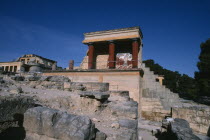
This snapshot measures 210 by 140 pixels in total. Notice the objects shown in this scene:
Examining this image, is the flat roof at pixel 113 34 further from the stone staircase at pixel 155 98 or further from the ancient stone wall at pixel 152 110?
the ancient stone wall at pixel 152 110

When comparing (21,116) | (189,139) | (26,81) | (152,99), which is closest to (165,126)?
(189,139)

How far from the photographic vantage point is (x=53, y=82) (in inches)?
261

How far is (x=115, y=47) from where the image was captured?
48.7ft

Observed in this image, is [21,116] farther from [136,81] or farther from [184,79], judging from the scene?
[184,79]

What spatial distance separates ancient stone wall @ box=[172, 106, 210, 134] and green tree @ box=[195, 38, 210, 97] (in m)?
10.7

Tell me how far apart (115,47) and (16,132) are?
1337 cm

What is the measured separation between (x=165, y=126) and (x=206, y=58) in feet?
51.3

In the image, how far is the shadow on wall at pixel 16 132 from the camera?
206 centimetres

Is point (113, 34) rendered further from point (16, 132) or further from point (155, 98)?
point (16, 132)

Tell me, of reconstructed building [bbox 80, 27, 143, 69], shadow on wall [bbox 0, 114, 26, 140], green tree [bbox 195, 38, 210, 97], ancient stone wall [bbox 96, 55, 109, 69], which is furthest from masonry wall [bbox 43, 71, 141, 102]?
green tree [bbox 195, 38, 210, 97]

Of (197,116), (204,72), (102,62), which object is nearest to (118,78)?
(102,62)

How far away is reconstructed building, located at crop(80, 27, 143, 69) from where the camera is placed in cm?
1280

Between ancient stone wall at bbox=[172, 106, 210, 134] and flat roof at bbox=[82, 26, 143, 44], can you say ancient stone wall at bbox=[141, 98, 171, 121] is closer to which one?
Result: ancient stone wall at bbox=[172, 106, 210, 134]

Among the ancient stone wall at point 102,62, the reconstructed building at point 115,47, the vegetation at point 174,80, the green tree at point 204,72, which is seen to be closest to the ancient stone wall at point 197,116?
the reconstructed building at point 115,47
